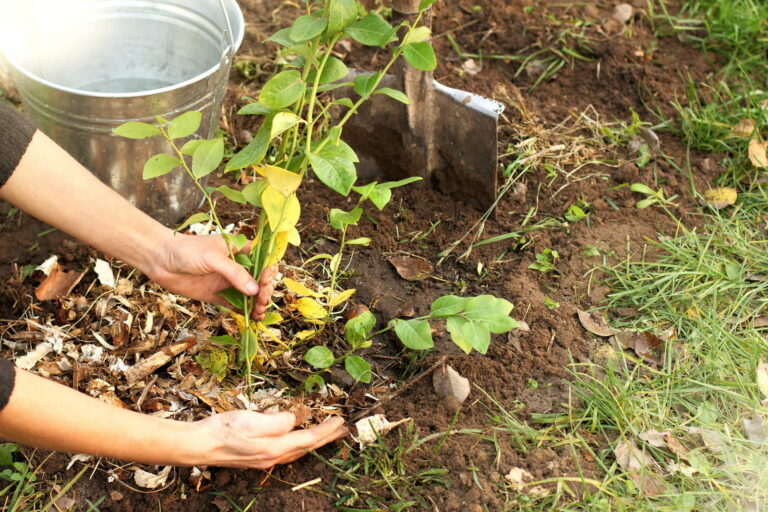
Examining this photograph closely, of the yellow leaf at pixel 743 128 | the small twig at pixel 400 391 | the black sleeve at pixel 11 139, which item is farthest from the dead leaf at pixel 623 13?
the black sleeve at pixel 11 139

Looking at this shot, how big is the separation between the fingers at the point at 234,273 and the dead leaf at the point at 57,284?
2.38ft

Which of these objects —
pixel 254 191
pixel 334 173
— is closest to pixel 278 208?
pixel 254 191

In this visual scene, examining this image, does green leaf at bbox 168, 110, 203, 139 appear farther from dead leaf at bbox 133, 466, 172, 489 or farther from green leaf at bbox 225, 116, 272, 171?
dead leaf at bbox 133, 466, 172, 489

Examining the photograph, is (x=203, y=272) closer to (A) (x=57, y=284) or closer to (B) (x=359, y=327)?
(B) (x=359, y=327)

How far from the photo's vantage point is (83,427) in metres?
1.45

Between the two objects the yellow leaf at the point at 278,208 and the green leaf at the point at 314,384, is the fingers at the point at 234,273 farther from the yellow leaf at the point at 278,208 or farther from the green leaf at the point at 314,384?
the green leaf at the point at 314,384

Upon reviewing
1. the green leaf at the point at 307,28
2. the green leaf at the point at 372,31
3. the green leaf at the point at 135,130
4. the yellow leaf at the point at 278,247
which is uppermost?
the green leaf at the point at 307,28

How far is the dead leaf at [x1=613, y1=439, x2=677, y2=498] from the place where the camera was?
1.80 metres

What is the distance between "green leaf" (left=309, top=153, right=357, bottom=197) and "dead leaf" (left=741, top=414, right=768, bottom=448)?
1.16m

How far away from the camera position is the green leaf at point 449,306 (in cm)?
176

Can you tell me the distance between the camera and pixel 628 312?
7.38 ft

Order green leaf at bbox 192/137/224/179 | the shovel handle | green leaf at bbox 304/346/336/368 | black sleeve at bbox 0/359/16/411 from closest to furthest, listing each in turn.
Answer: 1. black sleeve at bbox 0/359/16/411
2. green leaf at bbox 192/137/224/179
3. green leaf at bbox 304/346/336/368
4. the shovel handle

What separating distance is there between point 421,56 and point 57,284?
136cm

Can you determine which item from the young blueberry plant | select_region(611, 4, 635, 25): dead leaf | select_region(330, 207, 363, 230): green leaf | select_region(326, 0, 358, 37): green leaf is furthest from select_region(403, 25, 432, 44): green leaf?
select_region(611, 4, 635, 25): dead leaf
